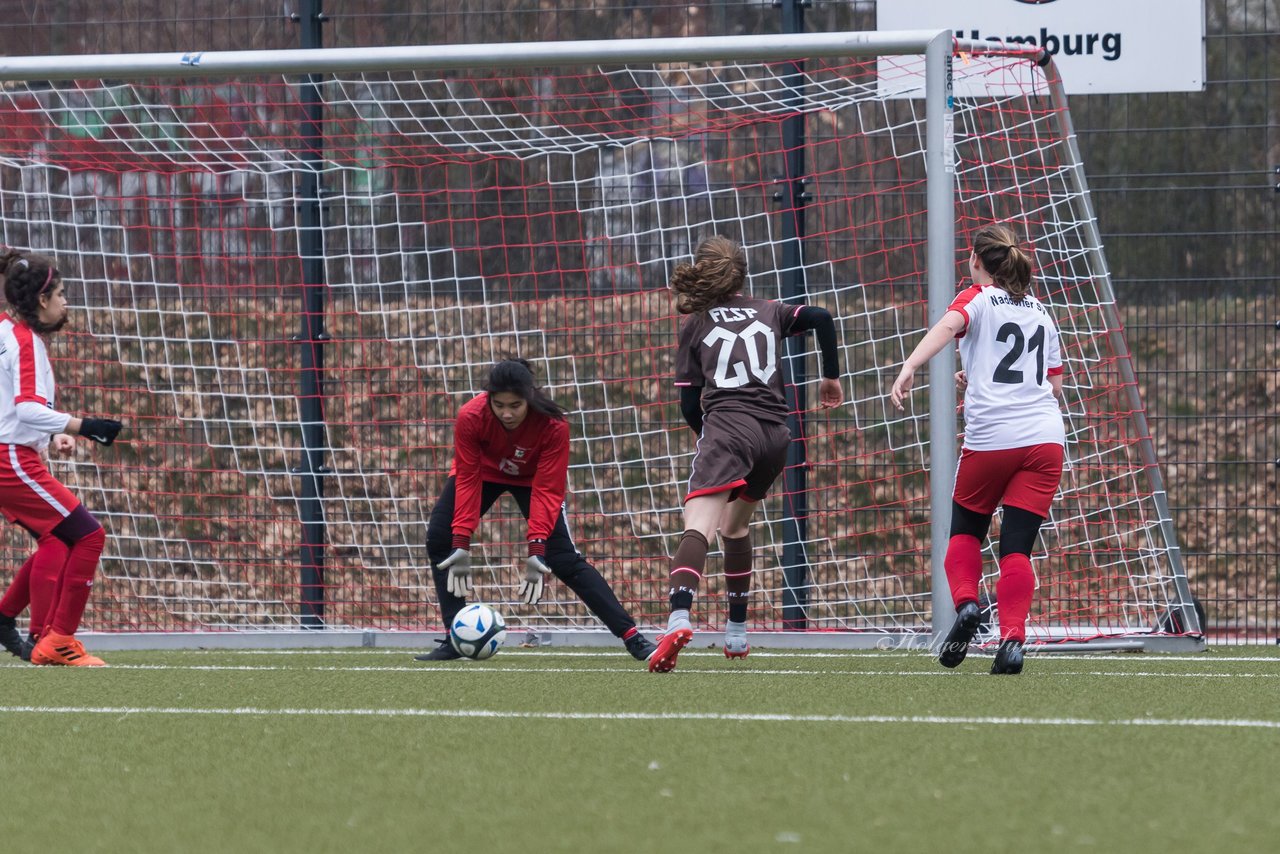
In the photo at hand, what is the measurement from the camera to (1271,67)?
8703 millimetres

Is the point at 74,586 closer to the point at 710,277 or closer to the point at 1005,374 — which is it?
the point at 710,277

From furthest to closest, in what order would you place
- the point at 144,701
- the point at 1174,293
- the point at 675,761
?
1. the point at 1174,293
2. the point at 144,701
3. the point at 675,761

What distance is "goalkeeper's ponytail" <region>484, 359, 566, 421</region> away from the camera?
6.36 metres

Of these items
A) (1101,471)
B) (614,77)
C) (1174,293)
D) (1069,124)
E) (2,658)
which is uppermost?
(614,77)

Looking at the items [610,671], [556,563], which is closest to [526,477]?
[556,563]

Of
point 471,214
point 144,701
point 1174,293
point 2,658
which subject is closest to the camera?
point 144,701

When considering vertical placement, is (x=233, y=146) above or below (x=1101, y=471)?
above

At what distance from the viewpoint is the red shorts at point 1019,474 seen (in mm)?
5852

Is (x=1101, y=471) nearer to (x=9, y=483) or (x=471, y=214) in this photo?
(x=471, y=214)

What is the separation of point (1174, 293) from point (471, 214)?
393cm

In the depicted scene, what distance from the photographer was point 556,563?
22.0 feet

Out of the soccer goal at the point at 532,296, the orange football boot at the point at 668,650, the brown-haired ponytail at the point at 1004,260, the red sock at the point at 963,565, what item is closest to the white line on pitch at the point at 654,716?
the orange football boot at the point at 668,650

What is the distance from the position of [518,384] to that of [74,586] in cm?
205

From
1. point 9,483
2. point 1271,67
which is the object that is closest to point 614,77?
point 1271,67
